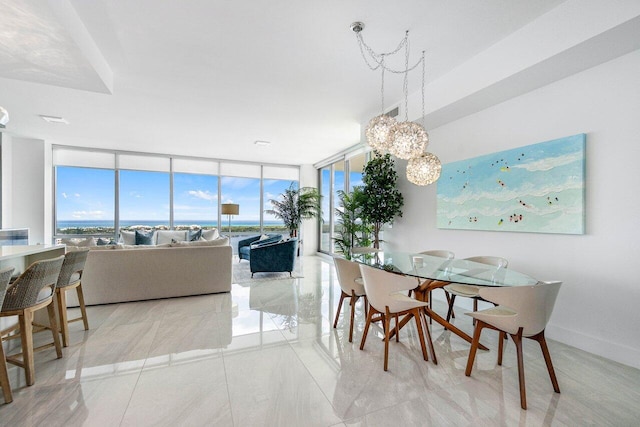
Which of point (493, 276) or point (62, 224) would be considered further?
point (62, 224)

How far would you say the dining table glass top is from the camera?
2.29m

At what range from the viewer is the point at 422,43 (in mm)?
2865

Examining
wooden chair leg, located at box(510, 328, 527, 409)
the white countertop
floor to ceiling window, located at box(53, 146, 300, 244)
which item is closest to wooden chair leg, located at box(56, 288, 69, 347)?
the white countertop

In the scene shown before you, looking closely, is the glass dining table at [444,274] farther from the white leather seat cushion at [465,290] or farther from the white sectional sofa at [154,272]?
the white sectional sofa at [154,272]

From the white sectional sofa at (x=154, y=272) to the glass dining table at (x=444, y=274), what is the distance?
238cm

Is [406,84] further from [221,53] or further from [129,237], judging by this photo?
[129,237]

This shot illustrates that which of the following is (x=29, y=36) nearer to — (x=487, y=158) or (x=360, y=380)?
(x=360, y=380)

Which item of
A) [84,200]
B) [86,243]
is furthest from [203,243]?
[84,200]

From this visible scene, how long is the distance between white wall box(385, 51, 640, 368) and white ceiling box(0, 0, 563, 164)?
0.88 meters

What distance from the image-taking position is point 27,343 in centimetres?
202

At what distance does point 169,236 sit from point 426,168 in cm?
603

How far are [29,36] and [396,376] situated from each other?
4030 millimetres

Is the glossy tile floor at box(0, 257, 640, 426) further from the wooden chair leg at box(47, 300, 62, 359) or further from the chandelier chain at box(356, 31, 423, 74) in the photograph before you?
the chandelier chain at box(356, 31, 423, 74)

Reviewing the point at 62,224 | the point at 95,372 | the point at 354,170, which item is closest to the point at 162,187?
the point at 62,224
